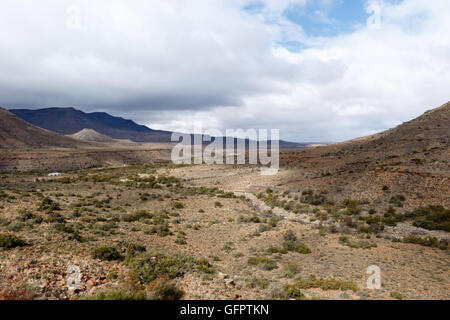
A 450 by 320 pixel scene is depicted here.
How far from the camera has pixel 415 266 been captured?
33.7 feet

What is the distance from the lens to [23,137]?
9912cm

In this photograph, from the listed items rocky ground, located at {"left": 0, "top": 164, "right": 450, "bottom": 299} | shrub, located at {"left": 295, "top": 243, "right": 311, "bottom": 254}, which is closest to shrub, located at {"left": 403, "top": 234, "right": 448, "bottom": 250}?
rocky ground, located at {"left": 0, "top": 164, "right": 450, "bottom": 299}

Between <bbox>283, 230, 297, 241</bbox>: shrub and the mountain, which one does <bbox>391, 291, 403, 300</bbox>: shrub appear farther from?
the mountain

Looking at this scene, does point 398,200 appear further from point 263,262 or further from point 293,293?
point 293,293

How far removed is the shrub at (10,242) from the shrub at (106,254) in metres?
2.66

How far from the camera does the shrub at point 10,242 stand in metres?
9.19

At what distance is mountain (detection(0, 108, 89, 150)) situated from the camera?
9109 centimetres

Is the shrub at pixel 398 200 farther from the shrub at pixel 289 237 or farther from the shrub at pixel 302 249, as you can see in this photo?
the shrub at pixel 302 249

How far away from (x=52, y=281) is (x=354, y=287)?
8989mm

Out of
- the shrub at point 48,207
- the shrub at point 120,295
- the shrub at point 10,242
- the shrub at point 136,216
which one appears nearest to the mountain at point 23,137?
the shrub at point 48,207

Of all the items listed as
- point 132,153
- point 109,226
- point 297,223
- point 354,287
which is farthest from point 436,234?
point 132,153

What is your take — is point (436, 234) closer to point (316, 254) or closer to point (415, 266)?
point (415, 266)
